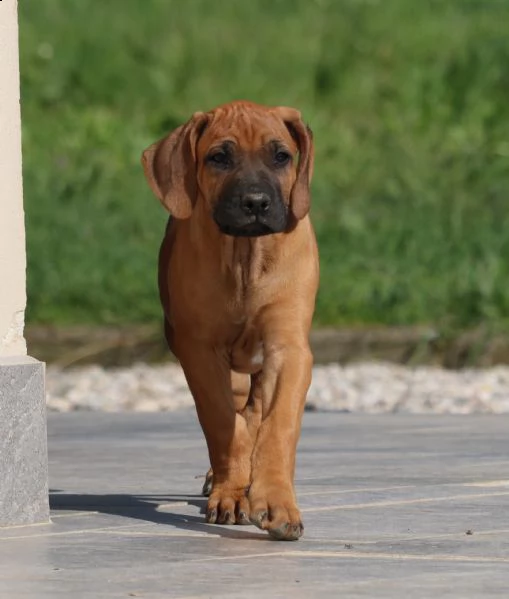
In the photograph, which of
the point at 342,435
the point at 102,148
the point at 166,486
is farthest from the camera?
the point at 102,148

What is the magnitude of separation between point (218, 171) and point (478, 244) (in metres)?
7.68

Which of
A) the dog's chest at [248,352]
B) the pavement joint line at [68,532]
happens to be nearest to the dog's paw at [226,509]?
the pavement joint line at [68,532]

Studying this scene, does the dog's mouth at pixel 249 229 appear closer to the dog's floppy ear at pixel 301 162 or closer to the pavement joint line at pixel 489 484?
the dog's floppy ear at pixel 301 162

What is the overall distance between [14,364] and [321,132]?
1106 centimetres

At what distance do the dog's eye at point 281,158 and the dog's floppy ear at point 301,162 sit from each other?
2.3 inches

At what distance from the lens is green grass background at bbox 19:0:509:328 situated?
12586 millimetres

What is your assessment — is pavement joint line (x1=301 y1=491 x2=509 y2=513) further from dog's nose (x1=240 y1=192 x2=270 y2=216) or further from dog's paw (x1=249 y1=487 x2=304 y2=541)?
dog's nose (x1=240 y1=192 x2=270 y2=216)

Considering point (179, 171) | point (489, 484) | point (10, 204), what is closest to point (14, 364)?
point (10, 204)

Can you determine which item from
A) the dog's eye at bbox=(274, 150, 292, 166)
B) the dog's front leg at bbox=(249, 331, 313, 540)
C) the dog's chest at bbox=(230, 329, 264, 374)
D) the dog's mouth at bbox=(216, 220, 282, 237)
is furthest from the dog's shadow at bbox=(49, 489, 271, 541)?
the dog's eye at bbox=(274, 150, 292, 166)

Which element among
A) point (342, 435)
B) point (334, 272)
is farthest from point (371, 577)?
point (334, 272)

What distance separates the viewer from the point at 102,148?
16.1 meters

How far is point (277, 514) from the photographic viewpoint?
4859 millimetres

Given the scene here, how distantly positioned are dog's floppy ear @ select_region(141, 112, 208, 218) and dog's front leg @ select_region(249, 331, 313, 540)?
0.58 m

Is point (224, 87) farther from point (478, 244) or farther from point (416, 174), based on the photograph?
point (478, 244)
